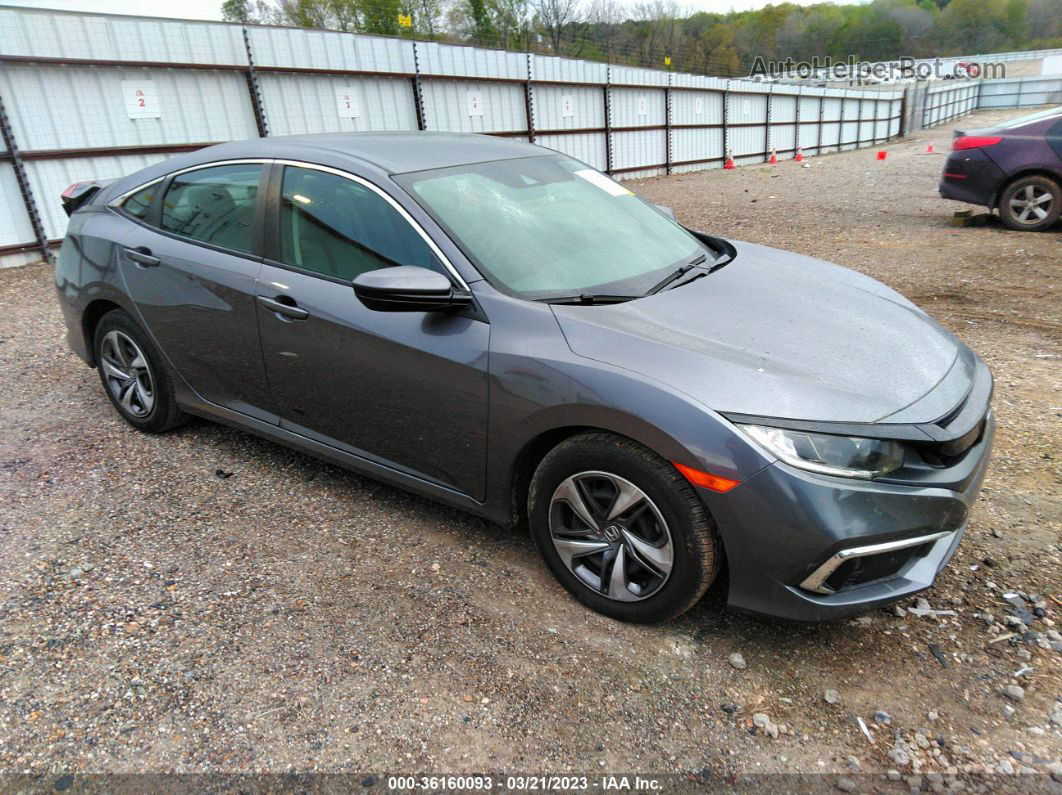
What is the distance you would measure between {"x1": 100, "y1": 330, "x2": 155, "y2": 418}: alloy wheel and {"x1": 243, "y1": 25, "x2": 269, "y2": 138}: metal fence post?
8.14 metres

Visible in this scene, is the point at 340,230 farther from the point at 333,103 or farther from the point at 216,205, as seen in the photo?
the point at 333,103

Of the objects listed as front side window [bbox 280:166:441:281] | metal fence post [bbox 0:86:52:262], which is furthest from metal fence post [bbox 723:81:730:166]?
front side window [bbox 280:166:441:281]

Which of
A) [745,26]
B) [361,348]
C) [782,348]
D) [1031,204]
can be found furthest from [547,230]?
[745,26]

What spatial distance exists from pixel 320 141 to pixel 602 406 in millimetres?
2048

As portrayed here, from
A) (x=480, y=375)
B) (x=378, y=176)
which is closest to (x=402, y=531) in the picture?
(x=480, y=375)

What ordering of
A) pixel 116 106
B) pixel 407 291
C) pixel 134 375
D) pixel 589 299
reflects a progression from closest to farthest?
pixel 407 291
pixel 589 299
pixel 134 375
pixel 116 106

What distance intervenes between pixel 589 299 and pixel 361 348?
94 centimetres

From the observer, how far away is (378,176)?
3100mm

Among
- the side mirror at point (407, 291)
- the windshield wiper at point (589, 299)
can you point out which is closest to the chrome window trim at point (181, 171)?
the side mirror at point (407, 291)

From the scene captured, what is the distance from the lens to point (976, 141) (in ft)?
30.3

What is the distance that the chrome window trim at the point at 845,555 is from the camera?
2.24m

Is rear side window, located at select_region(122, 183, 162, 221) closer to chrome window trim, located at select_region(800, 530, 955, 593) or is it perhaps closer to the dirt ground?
the dirt ground

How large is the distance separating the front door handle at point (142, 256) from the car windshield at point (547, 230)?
1551 millimetres

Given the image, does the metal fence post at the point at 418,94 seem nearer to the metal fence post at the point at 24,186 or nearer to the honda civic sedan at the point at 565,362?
the metal fence post at the point at 24,186
